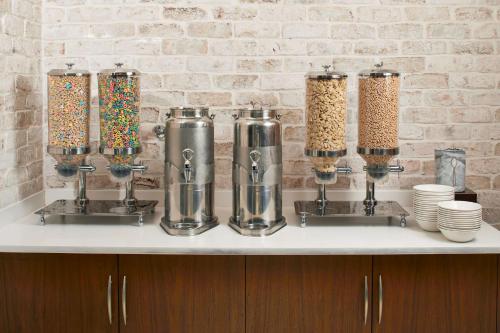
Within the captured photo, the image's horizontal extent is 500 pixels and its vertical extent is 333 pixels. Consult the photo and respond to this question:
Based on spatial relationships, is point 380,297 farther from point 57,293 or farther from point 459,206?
point 57,293

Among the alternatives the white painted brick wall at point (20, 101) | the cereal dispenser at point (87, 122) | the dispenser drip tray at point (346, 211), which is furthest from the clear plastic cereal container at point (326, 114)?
the white painted brick wall at point (20, 101)

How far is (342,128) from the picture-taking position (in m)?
2.59

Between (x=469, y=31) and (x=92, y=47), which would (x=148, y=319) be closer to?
(x=92, y=47)

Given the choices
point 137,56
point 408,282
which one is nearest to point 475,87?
point 408,282

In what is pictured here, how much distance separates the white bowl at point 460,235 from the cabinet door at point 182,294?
804mm

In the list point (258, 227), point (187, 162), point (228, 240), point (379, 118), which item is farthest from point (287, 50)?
point (228, 240)

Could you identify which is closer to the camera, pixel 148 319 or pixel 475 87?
pixel 148 319

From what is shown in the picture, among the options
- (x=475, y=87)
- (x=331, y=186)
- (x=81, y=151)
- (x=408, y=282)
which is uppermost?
(x=475, y=87)

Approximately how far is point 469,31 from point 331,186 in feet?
3.26

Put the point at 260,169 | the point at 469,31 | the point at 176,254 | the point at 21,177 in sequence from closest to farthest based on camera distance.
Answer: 1. the point at 176,254
2. the point at 260,169
3. the point at 21,177
4. the point at 469,31

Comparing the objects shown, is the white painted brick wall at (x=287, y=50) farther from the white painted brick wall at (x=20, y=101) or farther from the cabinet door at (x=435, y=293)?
the cabinet door at (x=435, y=293)

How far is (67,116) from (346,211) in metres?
1.27

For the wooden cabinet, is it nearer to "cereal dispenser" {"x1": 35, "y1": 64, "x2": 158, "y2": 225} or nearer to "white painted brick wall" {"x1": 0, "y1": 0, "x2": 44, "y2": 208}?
"cereal dispenser" {"x1": 35, "y1": 64, "x2": 158, "y2": 225}

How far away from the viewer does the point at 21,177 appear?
271 cm
